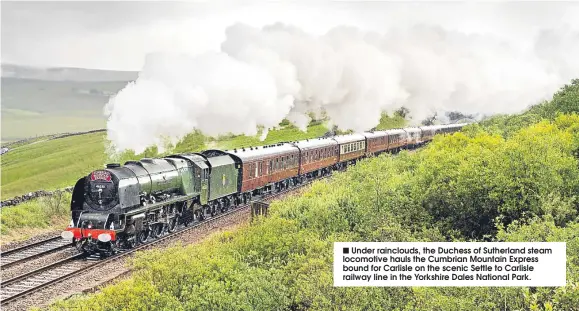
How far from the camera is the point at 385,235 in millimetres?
11609

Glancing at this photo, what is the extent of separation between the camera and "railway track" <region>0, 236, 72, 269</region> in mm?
15031

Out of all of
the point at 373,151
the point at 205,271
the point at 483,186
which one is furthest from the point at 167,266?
the point at 373,151

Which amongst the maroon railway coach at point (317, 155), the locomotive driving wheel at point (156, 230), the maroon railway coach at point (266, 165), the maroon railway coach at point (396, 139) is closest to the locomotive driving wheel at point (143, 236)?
the locomotive driving wheel at point (156, 230)

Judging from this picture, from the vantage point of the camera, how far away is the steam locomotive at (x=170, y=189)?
603 inches

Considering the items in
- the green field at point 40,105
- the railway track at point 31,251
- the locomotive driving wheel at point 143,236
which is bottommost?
the railway track at point 31,251

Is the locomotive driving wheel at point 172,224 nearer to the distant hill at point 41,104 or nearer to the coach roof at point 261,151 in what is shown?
the coach roof at point 261,151

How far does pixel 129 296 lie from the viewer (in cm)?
901

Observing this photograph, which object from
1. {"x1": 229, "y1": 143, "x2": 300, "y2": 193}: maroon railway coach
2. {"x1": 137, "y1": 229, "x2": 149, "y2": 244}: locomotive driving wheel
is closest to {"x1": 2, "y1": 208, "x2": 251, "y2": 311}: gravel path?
{"x1": 137, "y1": 229, "x2": 149, "y2": 244}: locomotive driving wheel

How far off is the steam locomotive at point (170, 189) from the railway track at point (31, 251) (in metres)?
0.89

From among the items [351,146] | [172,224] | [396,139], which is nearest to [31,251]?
[172,224]

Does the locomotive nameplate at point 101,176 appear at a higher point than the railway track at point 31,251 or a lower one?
higher

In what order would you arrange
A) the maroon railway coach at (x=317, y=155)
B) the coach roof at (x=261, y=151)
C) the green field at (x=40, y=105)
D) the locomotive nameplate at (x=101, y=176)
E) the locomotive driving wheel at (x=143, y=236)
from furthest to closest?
the green field at (x=40, y=105)
the maroon railway coach at (x=317, y=155)
the coach roof at (x=261, y=151)
the locomotive driving wheel at (x=143, y=236)
the locomotive nameplate at (x=101, y=176)

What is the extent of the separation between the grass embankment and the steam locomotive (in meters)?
Result: 3.51

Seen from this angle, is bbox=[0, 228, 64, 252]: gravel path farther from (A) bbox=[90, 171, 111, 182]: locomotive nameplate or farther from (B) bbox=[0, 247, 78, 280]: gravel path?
(A) bbox=[90, 171, 111, 182]: locomotive nameplate
